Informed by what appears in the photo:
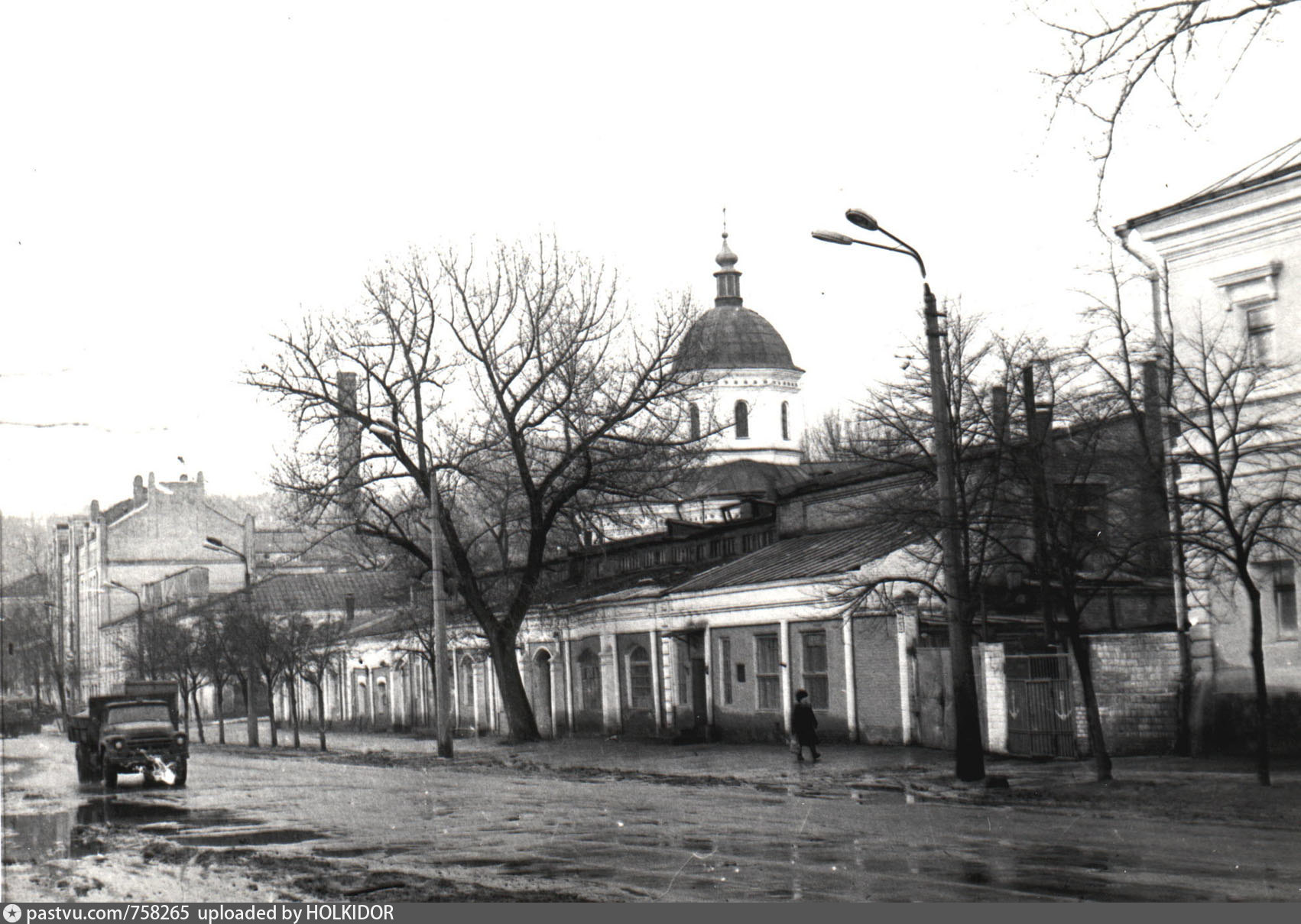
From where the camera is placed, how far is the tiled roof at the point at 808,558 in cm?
3212

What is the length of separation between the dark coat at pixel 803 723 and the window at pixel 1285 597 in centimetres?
848

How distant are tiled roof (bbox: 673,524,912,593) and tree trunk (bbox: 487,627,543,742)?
5183 millimetres

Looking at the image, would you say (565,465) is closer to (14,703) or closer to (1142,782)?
(1142,782)

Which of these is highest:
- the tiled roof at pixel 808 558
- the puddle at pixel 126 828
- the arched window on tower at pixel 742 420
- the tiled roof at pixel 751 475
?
the arched window on tower at pixel 742 420

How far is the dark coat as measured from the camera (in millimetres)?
28234

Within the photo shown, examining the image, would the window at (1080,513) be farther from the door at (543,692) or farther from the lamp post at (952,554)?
the door at (543,692)

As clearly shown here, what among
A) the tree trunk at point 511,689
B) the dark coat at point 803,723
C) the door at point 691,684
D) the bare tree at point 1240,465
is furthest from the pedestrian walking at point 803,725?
the tree trunk at point 511,689

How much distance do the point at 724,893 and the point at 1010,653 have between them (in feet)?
59.1

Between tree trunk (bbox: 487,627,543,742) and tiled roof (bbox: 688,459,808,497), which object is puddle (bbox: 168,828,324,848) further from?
tiled roof (bbox: 688,459,808,497)

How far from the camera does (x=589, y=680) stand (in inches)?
1756

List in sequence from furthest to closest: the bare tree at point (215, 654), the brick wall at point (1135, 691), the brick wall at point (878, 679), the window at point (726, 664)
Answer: the bare tree at point (215, 654), the window at point (726, 664), the brick wall at point (878, 679), the brick wall at point (1135, 691)

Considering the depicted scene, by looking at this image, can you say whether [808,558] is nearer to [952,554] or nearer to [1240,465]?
[1240,465]

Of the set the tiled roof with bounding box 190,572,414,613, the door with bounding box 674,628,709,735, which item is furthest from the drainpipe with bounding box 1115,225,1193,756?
the tiled roof with bounding box 190,572,414,613

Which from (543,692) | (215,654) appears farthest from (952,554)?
(215,654)
